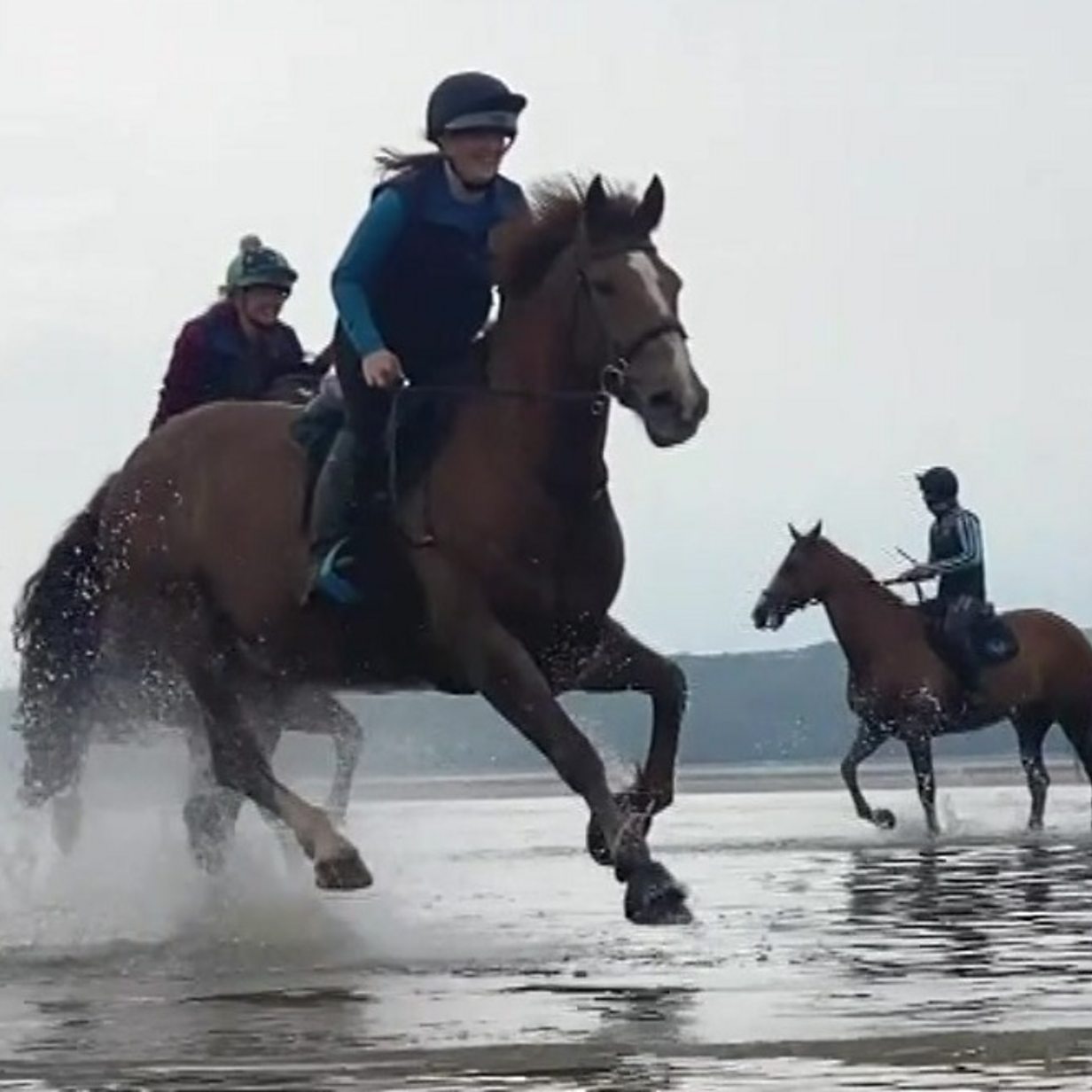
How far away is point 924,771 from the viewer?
23328 millimetres

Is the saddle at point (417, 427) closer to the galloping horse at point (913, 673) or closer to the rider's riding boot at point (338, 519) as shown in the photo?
the rider's riding boot at point (338, 519)

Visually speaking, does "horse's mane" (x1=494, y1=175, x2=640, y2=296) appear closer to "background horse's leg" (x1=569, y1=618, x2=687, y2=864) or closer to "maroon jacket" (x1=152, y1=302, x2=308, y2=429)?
"background horse's leg" (x1=569, y1=618, x2=687, y2=864)

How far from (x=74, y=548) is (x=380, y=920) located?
256 cm

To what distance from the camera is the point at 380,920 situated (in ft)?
41.7

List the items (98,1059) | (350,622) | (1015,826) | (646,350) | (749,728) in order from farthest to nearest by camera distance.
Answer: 1. (749,728)
2. (1015,826)
3. (350,622)
4. (646,350)
5. (98,1059)

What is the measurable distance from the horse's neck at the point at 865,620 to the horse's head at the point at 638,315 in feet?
41.6

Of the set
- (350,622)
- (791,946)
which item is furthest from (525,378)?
(791,946)

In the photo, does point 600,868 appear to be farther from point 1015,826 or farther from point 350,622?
point 1015,826

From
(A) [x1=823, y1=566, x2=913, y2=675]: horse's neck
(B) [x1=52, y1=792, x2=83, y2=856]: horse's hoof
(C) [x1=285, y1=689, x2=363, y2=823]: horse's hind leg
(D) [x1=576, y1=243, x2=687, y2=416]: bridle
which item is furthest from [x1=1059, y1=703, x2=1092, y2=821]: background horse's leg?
(D) [x1=576, y1=243, x2=687, y2=416]: bridle

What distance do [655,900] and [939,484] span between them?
1300 centimetres

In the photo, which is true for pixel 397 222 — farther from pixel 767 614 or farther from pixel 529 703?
pixel 767 614

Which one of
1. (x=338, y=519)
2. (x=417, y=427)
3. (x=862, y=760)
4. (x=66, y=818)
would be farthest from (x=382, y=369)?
(x=862, y=760)

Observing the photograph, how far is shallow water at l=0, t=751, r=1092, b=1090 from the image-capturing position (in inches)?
301

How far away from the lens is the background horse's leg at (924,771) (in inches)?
898
